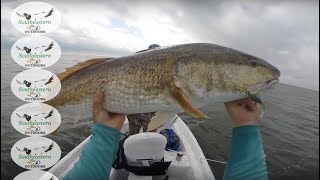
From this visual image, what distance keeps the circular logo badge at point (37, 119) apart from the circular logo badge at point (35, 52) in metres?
0.39

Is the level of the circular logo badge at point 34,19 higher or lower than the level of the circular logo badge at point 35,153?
higher

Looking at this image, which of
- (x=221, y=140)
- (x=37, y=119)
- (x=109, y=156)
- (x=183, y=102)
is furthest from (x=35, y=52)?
(x=221, y=140)

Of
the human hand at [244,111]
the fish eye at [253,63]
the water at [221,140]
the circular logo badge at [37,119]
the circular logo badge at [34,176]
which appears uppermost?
the fish eye at [253,63]

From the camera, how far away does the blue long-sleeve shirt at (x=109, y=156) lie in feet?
6.82

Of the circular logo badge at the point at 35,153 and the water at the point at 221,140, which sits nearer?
the circular logo badge at the point at 35,153

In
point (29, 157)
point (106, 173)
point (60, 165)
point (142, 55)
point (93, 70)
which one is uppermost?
point (142, 55)

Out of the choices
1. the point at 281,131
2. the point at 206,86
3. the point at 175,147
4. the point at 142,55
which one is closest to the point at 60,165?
the point at 175,147

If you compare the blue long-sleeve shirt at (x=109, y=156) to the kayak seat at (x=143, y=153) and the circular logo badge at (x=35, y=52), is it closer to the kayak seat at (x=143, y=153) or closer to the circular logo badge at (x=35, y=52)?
the kayak seat at (x=143, y=153)

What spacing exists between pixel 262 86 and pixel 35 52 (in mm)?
2025

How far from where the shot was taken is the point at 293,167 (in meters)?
12.0

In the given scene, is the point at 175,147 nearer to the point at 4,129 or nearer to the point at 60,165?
the point at 60,165

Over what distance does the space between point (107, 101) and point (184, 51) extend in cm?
59

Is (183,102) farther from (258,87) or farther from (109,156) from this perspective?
(109,156)

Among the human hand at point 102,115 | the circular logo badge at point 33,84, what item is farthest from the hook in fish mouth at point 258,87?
the circular logo badge at point 33,84
